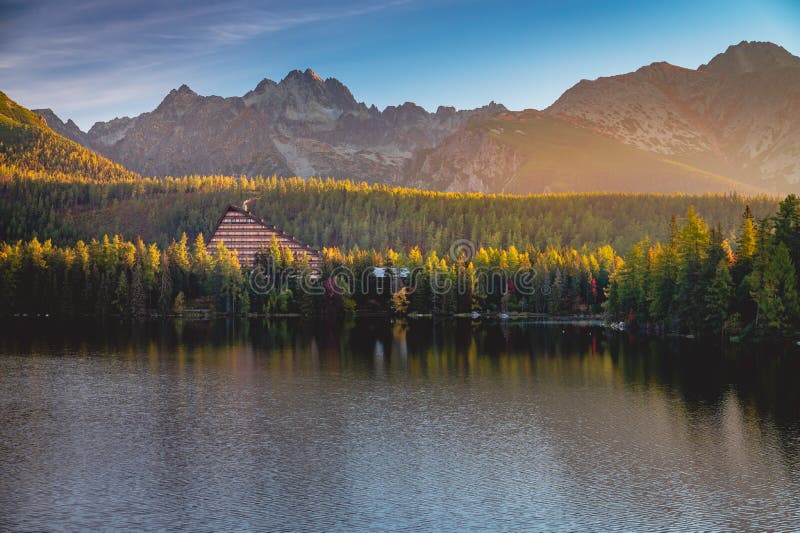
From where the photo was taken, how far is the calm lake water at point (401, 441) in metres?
47.1

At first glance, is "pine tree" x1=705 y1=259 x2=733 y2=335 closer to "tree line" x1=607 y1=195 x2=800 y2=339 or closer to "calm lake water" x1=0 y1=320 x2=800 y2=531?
"tree line" x1=607 y1=195 x2=800 y2=339

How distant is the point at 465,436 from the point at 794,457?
23199 millimetres

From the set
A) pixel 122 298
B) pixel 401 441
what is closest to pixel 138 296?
pixel 122 298

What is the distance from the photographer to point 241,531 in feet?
145

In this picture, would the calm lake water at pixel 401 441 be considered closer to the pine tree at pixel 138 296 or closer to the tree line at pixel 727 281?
the tree line at pixel 727 281

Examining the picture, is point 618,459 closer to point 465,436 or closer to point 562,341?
point 465,436

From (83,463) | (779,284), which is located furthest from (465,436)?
(779,284)

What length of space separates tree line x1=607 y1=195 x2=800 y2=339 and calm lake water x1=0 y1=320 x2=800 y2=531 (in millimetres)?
A: 10333

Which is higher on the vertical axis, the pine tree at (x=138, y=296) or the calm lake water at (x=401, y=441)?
the pine tree at (x=138, y=296)

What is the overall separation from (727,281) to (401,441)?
249ft

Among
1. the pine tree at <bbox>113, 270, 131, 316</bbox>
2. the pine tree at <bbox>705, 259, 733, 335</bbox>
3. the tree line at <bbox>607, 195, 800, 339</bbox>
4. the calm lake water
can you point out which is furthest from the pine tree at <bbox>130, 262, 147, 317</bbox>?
the pine tree at <bbox>705, 259, 733, 335</bbox>

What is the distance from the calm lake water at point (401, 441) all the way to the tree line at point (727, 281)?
10333mm

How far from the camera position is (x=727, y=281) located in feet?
395

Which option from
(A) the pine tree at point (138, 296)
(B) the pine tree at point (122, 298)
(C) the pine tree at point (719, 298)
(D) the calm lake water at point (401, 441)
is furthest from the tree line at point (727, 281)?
(B) the pine tree at point (122, 298)
